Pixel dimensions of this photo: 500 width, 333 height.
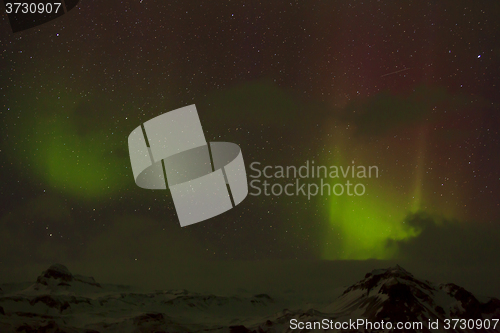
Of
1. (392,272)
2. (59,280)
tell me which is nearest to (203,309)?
(59,280)

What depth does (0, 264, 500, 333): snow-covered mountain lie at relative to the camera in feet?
11.6

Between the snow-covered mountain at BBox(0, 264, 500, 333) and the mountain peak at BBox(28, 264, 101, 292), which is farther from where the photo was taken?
the mountain peak at BBox(28, 264, 101, 292)

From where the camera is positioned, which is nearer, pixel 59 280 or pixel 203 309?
pixel 203 309

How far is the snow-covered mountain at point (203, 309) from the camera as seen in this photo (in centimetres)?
355

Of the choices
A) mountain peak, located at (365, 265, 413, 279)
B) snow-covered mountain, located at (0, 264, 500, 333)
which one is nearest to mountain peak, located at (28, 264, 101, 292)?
snow-covered mountain, located at (0, 264, 500, 333)

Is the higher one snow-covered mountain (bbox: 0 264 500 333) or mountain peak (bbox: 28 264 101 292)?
mountain peak (bbox: 28 264 101 292)

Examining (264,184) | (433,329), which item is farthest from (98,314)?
(433,329)

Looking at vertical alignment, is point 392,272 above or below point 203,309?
above

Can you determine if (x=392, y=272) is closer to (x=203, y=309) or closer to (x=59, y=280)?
(x=203, y=309)

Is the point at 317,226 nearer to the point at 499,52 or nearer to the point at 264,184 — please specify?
the point at 264,184

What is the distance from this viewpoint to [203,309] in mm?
3834

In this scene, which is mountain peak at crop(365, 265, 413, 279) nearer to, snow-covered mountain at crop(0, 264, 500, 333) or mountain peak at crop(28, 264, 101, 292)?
snow-covered mountain at crop(0, 264, 500, 333)

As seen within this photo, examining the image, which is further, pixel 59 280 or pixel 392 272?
pixel 59 280

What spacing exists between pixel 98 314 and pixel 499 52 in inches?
240
